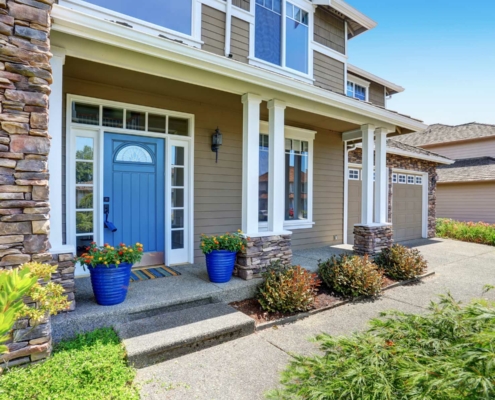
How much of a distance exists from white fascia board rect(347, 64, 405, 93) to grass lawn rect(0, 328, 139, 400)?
9.90 metres

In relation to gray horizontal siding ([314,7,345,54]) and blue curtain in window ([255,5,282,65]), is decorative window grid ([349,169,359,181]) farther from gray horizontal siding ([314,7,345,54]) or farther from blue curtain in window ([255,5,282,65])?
blue curtain in window ([255,5,282,65])

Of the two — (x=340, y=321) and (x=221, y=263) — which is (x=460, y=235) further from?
(x=221, y=263)

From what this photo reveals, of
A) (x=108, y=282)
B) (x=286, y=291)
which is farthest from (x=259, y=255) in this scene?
(x=108, y=282)

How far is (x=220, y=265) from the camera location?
13.5ft

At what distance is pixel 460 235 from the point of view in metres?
10.6

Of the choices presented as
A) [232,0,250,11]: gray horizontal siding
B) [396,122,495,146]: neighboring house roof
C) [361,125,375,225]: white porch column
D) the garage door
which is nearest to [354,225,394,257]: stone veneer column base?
[361,125,375,225]: white porch column

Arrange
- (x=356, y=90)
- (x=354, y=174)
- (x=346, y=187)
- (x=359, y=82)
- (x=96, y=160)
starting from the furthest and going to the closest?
(x=356, y=90) → (x=359, y=82) → (x=354, y=174) → (x=346, y=187) → (x=96, y=160)

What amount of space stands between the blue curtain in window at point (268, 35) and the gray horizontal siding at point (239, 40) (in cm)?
27

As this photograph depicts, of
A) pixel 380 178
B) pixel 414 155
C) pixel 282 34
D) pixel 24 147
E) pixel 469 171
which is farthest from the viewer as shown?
pixel 469 171

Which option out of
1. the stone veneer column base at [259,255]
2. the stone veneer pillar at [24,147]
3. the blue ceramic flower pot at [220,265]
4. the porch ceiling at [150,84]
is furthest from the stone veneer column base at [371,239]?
the stone veneer pillar at [24,147]

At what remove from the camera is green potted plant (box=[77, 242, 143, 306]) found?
10.6ft

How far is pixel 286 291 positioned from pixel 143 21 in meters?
4.59

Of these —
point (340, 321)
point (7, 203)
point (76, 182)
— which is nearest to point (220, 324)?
point (340, 321)

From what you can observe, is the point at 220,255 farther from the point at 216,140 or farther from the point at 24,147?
the point at 24,147
